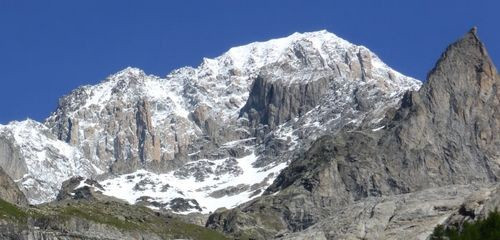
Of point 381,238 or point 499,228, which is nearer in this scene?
point 499,228

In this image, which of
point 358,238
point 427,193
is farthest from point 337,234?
point 427,193

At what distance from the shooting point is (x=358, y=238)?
89312 millimetres

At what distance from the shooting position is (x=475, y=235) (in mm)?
82875

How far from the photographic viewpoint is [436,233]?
8475 centimetres

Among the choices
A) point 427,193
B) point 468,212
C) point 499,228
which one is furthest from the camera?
point 427,193

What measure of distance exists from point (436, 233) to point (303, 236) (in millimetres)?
11774

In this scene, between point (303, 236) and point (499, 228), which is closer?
point (499, 228)

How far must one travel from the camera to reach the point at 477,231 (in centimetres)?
8300

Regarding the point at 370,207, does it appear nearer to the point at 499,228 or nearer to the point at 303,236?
the point at 303,236

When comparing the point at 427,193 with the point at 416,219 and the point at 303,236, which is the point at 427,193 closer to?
the point at 416,219

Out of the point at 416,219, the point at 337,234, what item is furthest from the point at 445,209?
the point at 337,234

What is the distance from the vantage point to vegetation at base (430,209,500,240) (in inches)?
3238

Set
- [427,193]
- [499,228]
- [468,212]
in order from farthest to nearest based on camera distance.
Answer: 1. [427,193]
2. [468,212]
3. [499,228]

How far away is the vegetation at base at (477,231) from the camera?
8225 cm
